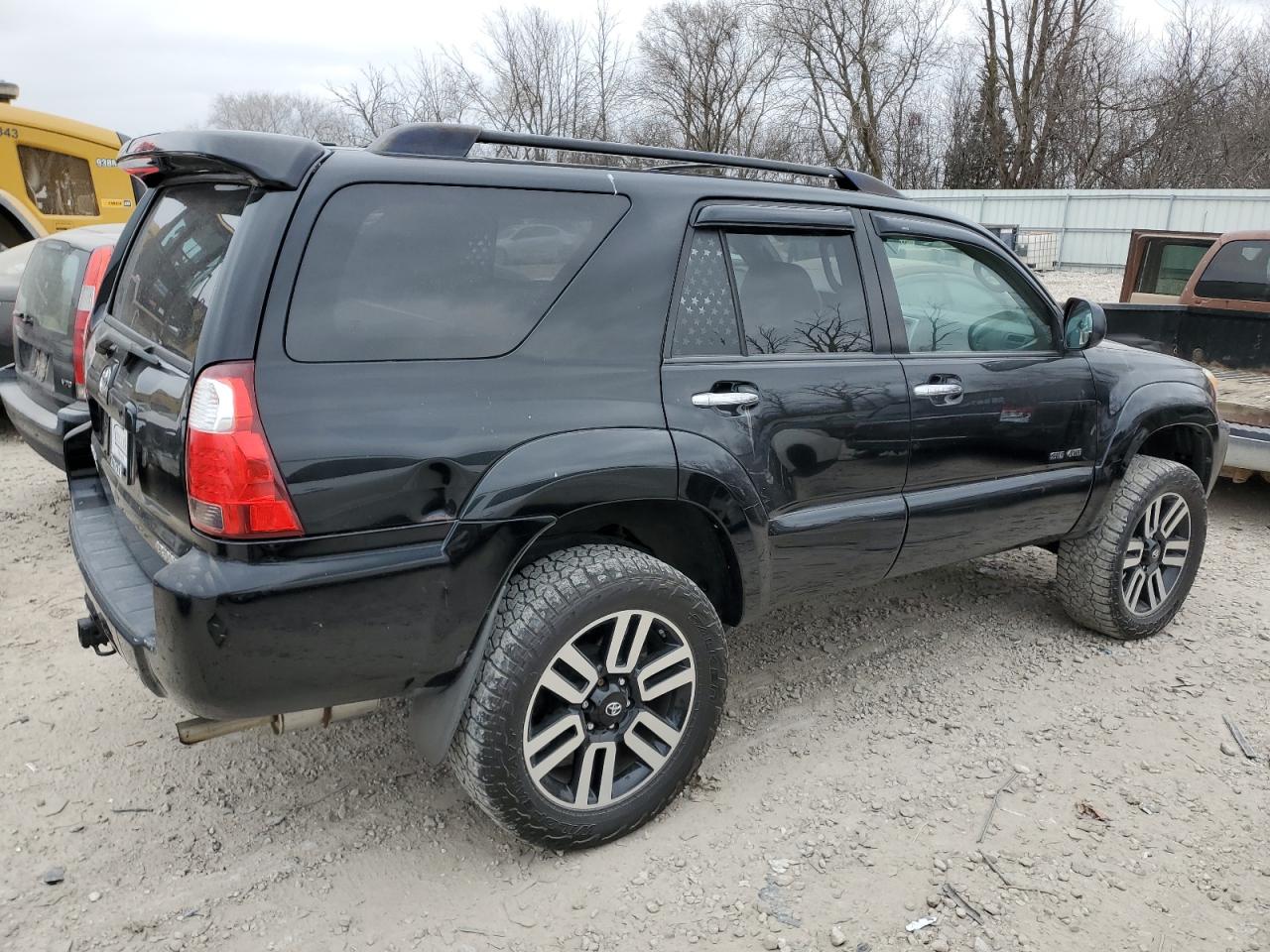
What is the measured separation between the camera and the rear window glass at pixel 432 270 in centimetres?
223

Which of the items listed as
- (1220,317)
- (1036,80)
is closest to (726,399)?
(1220,317)

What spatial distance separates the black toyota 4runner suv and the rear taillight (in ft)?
5.05

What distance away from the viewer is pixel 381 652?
7.56 feet

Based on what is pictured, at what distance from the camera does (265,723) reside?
8.03 feet

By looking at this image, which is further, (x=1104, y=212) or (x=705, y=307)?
(x=1104, y=212)

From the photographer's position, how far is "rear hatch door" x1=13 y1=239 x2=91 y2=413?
4.96 m

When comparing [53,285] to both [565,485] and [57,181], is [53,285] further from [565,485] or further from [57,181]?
[57,181]

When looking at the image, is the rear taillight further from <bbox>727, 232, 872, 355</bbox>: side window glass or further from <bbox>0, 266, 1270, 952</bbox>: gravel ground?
<bbox>727, 232, 872, 355</bbox>: side window glass

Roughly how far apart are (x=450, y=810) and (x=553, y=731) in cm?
60

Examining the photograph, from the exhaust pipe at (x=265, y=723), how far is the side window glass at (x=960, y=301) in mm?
2199

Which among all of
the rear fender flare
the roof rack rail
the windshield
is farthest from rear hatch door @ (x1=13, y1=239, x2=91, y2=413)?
the rear fender flare

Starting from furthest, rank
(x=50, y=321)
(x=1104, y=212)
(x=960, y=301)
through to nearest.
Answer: (x=1104, y=212) < (x=50, y=321) < (x=960, y=301)

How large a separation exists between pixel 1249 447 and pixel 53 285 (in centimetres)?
689

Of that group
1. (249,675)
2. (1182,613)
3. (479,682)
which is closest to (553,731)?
(479,682)
